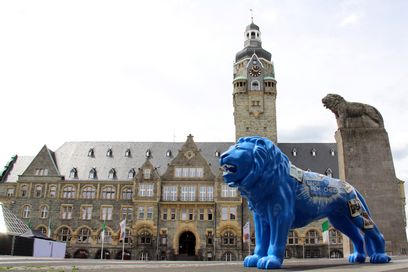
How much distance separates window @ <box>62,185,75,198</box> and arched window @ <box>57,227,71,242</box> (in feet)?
13.8

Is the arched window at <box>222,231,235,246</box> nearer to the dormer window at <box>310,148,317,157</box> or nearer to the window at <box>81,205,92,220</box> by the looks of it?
the dormer window at <box>310,148,317,157</box>

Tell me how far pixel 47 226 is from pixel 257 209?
46892mm

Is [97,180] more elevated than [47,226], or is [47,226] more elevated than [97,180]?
[97,180]

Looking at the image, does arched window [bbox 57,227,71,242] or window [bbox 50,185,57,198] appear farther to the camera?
window [bbox 50,185,57,198]

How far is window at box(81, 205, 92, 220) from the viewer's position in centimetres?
5075

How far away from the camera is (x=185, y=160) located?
51.5 meters

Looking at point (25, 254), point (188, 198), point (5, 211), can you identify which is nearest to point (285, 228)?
point (25, 254)

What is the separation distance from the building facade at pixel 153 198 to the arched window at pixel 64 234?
12 cm

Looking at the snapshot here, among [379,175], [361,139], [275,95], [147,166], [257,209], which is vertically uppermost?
[275,95]

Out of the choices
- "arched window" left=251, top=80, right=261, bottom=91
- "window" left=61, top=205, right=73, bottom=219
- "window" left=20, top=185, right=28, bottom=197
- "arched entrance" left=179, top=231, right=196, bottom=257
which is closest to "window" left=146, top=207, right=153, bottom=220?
"arched entrance" left=179, top=231, right=196, bottom=257

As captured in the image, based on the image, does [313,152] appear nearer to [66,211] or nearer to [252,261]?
[66,211]

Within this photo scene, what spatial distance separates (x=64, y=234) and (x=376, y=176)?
44.0 metres

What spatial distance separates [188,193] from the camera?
5025 cm

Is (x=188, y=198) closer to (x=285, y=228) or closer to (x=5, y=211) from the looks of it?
(x=5, y=211)
